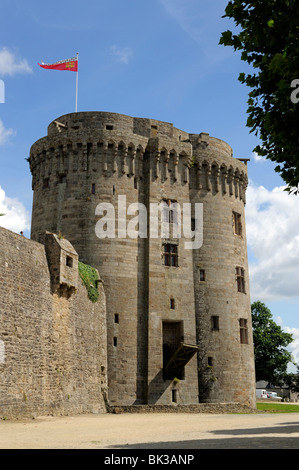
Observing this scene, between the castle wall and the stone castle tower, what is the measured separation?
436 cm

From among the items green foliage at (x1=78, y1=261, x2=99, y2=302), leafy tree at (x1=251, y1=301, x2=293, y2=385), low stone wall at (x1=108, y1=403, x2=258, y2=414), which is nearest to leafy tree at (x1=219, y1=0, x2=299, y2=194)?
green foliage at (x1=78, y1=261, x2=99, y2=302)

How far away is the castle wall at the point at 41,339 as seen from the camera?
22.9 meters

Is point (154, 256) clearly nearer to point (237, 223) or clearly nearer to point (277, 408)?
point (237, 223)

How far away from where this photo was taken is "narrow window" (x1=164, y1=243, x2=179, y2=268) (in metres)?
37.8

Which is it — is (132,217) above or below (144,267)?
above

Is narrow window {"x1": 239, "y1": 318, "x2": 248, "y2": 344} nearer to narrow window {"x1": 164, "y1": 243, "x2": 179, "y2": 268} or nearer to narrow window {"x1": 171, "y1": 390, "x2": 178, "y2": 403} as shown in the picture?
narrow window {"x1": 164, "y1": 243, "x2": 179, "y2": 268}

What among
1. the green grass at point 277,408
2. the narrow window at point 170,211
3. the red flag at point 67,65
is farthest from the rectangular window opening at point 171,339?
the red flag at point 67,65

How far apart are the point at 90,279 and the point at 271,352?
36.3m

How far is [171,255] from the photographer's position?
38.1 m

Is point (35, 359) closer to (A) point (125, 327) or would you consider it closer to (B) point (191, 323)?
(A) point (125, 327)

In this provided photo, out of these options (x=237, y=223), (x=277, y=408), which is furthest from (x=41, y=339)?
(x=277, y=408)

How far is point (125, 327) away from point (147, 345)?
1944 millimetres
